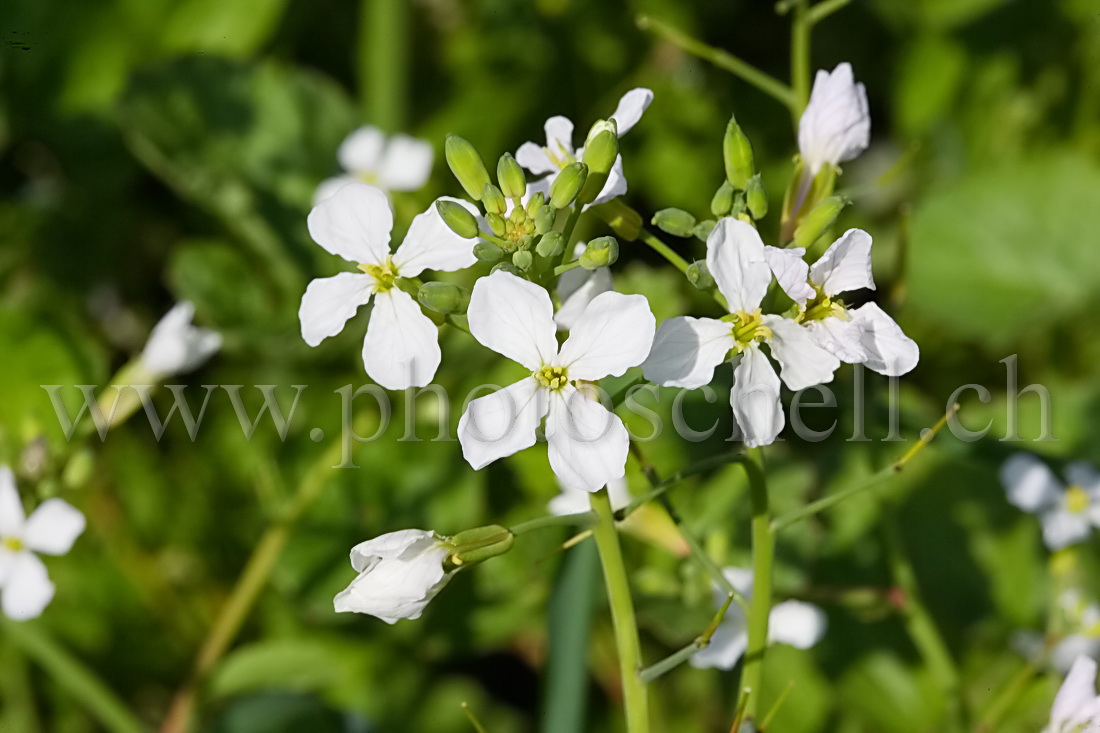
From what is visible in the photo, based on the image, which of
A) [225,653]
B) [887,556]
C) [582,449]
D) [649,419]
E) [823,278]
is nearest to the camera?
[582,449]

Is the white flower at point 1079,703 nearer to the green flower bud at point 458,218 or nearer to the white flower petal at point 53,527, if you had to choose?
the green flower bud at point 458,218

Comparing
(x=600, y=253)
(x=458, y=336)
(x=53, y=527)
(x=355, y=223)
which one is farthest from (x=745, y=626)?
(x=53, y=527)

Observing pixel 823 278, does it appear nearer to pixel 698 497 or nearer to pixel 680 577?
pixel 680 577

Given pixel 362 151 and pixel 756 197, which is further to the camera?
pixel 362 151

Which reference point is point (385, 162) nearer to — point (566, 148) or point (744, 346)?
point (566, 148)

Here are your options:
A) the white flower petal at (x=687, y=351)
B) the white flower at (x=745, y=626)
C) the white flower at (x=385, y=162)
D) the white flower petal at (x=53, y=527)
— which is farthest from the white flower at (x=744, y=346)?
the white flower at (x=385, y=162)

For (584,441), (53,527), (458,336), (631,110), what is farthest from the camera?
(458,336)

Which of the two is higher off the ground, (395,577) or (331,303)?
(331,303)

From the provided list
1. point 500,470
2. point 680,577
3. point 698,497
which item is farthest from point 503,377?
point 680,577
